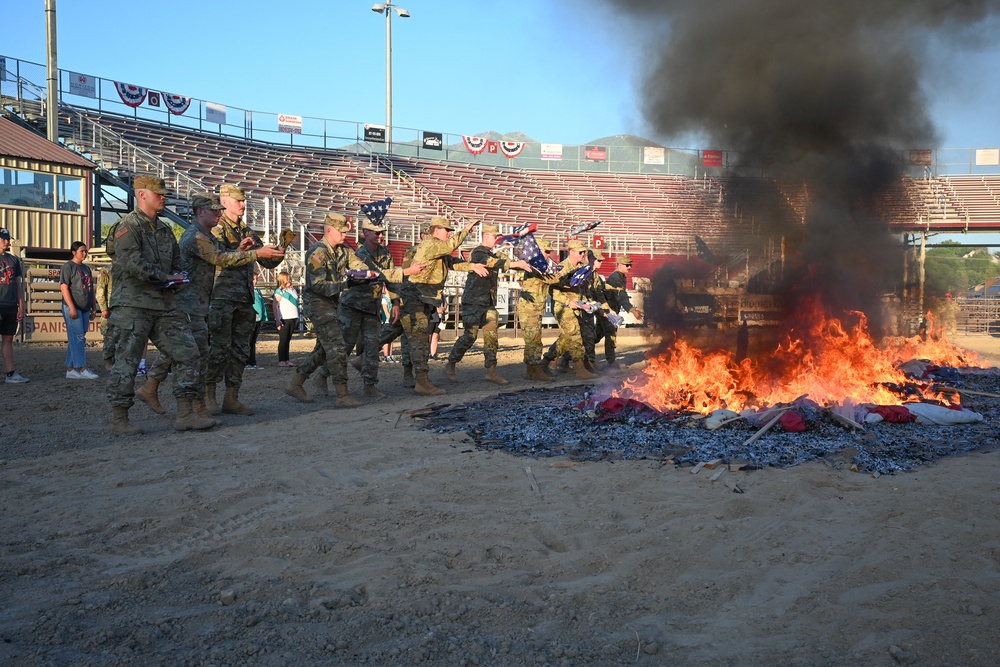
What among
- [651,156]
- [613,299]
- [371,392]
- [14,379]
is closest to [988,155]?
[651,156]

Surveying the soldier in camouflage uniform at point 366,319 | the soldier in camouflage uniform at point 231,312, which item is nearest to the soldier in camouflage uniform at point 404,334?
the soldier in camouflage uniform at point 366,319

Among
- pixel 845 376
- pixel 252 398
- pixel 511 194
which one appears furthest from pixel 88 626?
pixel 511 194

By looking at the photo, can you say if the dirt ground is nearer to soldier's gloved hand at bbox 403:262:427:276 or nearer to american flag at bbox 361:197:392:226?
soldier's gloved hand at bbox 403:262:427:276

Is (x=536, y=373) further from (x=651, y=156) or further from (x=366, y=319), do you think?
(x=651, y=156)

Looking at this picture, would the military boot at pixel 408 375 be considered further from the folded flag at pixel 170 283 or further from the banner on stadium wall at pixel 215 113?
the banner on stadium wall at pixel 215 113

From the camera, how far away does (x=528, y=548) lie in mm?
4199

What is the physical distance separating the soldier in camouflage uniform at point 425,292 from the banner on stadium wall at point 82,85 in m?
22.9

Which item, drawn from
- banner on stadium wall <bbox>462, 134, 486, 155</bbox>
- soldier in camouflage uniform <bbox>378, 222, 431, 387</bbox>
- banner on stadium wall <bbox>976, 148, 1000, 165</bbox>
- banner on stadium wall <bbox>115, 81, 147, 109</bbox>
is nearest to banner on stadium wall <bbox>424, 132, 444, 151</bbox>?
banner on stadium wall <bbox>462, 134, 486, 155</bbox>

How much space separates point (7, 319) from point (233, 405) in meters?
3.80

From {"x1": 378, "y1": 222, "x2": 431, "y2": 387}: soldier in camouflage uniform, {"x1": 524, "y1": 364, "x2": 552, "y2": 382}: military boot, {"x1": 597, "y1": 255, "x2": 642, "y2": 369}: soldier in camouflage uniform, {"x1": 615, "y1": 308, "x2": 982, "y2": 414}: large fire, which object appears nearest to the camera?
{"x1": 615, "y1": 308, "x2": 982, "y2": 414}: large fire

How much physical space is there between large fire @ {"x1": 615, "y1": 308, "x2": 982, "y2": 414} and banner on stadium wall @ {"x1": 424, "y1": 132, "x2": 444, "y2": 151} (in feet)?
106

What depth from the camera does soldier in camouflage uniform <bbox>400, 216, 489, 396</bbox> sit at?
1030cm

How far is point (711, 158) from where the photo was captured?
469 inches

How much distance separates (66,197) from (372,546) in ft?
71.2
